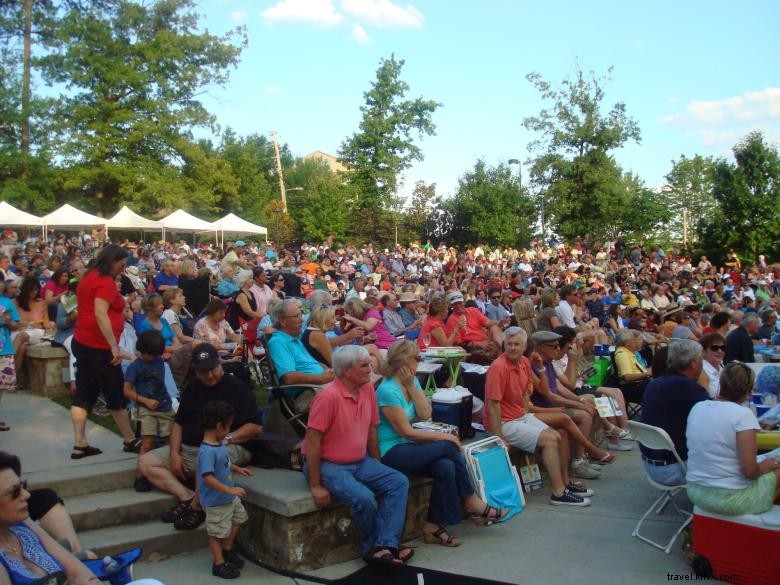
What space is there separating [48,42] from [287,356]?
3307cm

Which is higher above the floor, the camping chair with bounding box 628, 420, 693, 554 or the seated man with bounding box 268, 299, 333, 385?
the seated man with bounding box 268, 299, 333, 385

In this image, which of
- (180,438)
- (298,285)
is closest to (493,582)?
(180,438)

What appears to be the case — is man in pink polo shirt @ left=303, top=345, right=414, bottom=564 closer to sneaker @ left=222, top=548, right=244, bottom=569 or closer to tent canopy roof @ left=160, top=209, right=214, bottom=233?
sneaker @ left=222, top=548, right=244, bottom=569

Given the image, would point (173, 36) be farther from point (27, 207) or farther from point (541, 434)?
point (541, 434)

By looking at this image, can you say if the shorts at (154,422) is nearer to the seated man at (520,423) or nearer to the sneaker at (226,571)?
the sneaker at (226,571)

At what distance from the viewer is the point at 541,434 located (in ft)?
18.9

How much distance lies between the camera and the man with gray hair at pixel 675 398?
518cm

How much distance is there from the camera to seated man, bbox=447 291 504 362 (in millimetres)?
8969

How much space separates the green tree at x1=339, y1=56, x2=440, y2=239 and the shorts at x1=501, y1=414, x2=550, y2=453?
3332 centimetres

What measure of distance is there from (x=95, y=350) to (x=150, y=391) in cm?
54

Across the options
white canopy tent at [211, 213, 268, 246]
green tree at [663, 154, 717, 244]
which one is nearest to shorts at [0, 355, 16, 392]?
white canopy tent at [211, 213, 268, 246]

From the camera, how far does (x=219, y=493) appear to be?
438 cm

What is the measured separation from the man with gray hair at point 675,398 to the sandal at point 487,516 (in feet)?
3.71

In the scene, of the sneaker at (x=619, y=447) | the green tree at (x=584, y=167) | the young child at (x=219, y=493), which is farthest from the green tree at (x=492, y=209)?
the young child at (x=219, y=493)
